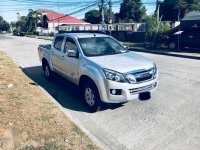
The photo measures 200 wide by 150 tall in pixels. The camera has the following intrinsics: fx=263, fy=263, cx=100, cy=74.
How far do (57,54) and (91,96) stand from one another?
251 cm

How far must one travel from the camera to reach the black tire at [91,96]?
6051 millimetres

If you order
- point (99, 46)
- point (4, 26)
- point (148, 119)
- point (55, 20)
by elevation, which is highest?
point (55, 20)

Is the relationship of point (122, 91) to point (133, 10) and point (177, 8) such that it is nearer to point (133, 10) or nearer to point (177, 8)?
point (177, 8)

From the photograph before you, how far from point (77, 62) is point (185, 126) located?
306 centimetres

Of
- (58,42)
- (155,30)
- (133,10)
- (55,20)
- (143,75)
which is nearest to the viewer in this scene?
(143,75)

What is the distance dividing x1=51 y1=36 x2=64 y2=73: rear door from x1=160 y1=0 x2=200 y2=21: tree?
2566 inches

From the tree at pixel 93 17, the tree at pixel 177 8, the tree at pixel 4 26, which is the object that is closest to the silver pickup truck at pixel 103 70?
the tree at pixel 177 8

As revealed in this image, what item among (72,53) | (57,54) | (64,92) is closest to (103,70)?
(72,53)

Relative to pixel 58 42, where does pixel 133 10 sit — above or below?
above

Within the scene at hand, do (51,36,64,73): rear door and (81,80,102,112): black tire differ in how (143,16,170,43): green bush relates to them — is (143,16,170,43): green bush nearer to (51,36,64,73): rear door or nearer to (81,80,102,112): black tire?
(51,36,64,73): rear door

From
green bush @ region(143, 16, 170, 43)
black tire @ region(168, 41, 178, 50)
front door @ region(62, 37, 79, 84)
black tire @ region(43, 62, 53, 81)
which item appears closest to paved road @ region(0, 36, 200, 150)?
front door @ region(62, 37, 79, 84)

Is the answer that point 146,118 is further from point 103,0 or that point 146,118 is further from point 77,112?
point 103,0

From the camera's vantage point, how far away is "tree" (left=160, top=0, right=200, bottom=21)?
70.1m

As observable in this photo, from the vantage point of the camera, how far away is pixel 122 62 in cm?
620
